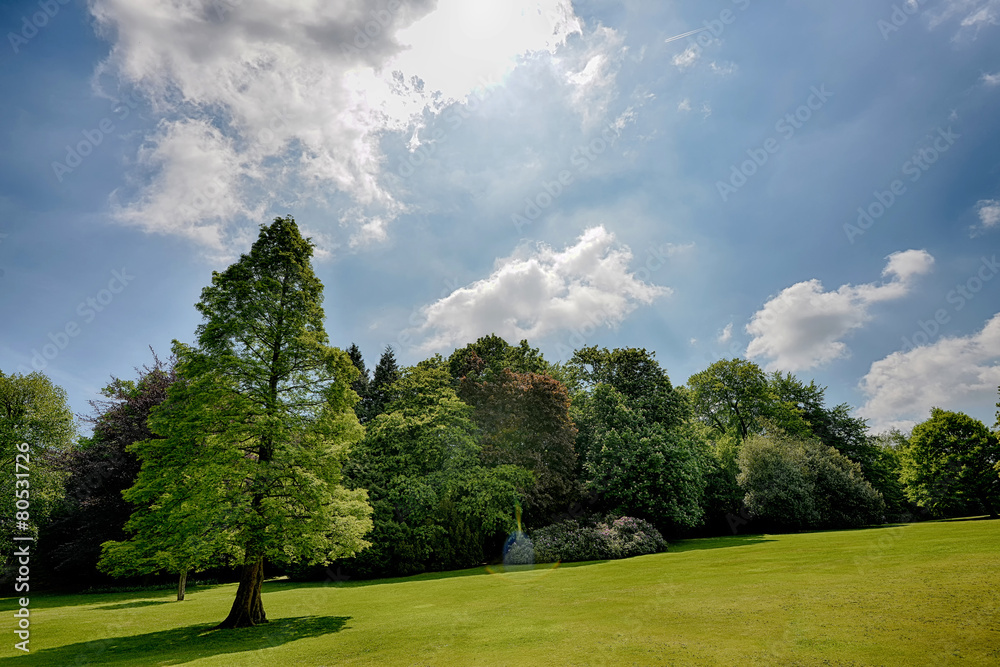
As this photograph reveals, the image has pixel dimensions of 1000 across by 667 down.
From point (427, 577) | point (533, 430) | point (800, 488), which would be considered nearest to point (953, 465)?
point (800, 488)

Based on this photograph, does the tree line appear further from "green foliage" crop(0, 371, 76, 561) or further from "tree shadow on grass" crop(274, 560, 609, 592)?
"tree shadow on grass" crop(274, 560, 609, 592)

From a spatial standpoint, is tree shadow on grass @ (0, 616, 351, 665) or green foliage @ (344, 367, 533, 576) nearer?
tree shadow on grass @ (0, 616, 351, 665)

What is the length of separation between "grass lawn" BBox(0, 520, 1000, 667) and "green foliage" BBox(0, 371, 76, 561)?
42.4 ft

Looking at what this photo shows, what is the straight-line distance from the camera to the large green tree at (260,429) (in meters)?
13.8

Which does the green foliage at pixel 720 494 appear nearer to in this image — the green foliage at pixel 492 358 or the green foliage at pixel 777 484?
the green foliage at pixel 777 484

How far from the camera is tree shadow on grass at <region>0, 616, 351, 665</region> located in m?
10.8

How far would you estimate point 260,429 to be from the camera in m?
14.5

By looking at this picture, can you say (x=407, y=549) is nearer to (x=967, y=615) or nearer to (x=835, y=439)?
(x=967, y=615)

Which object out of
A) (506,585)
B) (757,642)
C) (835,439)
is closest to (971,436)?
(835,439)

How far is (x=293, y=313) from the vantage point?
16109mm

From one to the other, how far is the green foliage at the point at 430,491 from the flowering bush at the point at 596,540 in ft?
8.56

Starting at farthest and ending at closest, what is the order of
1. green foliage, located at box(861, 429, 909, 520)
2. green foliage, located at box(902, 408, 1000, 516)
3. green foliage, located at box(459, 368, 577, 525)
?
green foliage, located at box(861, 429, 909, 520) → green foliage, located at box(902, 408, 1000, 516) → green foliage, located at box(459, 368, 577, 525)

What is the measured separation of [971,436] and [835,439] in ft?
40.1

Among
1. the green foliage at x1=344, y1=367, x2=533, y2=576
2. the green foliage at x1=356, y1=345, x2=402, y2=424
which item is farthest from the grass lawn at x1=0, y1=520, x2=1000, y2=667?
the green foliage at x1=356, y1=345, x2=402, y2=424
